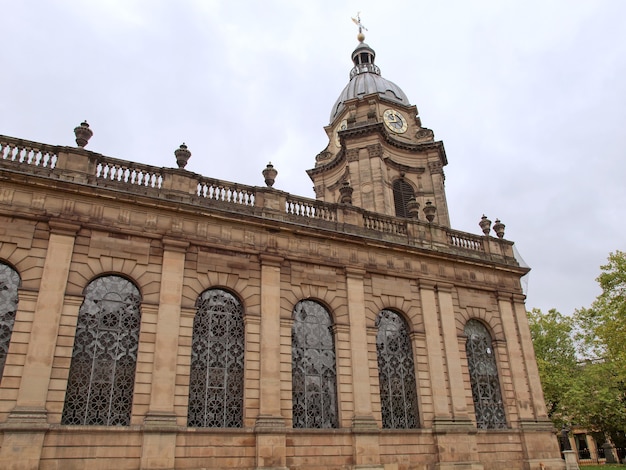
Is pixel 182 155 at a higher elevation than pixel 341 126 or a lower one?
lower

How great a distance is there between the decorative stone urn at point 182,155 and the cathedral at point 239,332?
0.15 feet

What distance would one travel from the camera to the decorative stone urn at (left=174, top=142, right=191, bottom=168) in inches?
624

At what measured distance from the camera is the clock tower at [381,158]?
24.6 meters


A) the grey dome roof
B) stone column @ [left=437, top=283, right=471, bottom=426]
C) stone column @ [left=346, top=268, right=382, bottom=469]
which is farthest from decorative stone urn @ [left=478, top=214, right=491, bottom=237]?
the grey dome roof

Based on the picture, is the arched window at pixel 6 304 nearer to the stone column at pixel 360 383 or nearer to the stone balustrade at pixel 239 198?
the stone balustrade at pixel 239 198

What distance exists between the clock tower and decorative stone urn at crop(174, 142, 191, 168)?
9207 millimetres

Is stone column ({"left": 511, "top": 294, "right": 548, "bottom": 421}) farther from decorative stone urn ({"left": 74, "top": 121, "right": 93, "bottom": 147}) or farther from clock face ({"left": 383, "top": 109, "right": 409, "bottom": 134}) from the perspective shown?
decorative stone urn ({"left": 74, "top": 121, "right": 93, "bottom": 147})

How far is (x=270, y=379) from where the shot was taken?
1408 cm

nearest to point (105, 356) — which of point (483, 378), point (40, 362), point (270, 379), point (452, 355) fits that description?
point (40, 362)

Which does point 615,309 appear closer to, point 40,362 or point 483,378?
point 483,378

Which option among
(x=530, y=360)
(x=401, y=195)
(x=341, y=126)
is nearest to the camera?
(x=530, y=360)

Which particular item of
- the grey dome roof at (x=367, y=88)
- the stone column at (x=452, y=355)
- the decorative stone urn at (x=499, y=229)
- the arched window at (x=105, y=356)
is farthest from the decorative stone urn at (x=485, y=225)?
the arched window at (x=105, y=356)

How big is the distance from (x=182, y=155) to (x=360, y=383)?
8.74 metres

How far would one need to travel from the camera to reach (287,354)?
48.4ft
